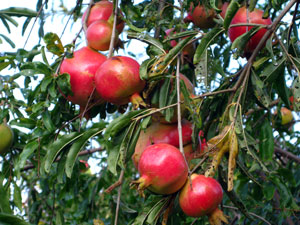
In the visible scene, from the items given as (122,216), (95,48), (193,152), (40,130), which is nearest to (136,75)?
(95,48)

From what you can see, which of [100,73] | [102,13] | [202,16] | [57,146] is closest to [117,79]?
[100,73]

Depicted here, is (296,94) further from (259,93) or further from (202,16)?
(202,16)

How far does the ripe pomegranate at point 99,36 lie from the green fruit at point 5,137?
62 centimetres

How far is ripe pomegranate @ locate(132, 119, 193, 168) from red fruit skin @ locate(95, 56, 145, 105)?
6.5 inches

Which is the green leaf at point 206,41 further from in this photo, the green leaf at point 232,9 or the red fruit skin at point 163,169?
the red fruit skin at point 163,169

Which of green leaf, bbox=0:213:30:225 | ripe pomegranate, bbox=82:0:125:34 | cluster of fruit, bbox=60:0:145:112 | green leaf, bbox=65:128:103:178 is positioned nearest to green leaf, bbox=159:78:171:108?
cluster of fruit, bbox=60:0:145:112

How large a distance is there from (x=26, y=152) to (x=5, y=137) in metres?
0.37

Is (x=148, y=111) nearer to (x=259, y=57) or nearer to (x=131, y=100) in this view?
(x=131, y=100)

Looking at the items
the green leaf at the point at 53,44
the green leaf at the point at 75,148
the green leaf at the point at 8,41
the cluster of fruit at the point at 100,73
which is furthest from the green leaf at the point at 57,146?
the green leaf at the point at 8,41

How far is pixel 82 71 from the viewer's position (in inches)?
52.6

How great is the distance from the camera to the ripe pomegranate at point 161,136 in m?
1.36

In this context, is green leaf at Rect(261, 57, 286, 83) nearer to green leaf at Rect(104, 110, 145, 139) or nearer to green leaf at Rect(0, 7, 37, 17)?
green leaf at Rect(104, 110, 145, 139)

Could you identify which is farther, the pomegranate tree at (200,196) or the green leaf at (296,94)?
the green leaf at (296,94)

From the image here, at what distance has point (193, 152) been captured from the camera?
55.2 inches
